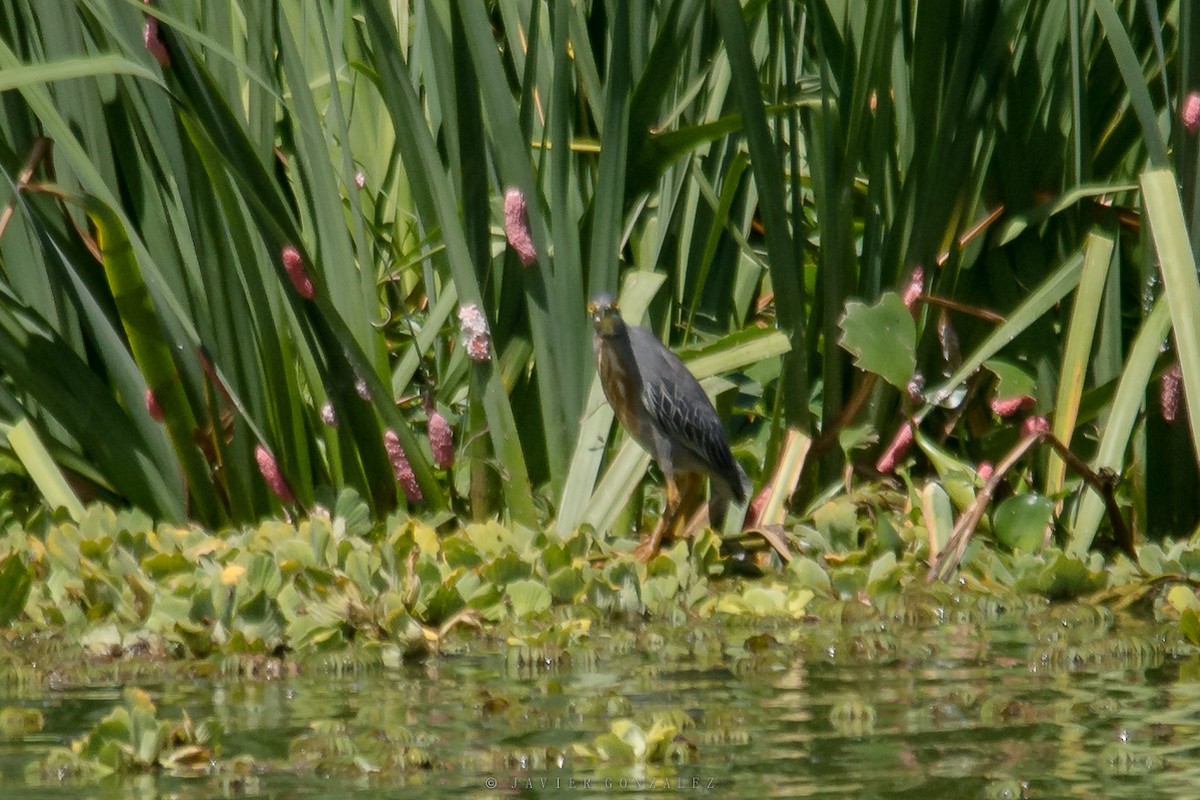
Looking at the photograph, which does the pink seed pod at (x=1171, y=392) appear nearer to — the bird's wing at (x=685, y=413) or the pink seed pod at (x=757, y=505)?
the pink seed pod at (x=757, y=505)

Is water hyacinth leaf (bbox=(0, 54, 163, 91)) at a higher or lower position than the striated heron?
higher

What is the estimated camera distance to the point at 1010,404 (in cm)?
455

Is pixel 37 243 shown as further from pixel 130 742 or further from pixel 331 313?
pixel 130 742

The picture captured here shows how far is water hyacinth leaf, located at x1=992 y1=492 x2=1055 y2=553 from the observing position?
13.6 feet

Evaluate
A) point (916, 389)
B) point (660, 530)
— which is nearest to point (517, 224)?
point (660, 530)

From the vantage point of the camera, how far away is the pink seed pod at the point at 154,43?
12.6ft

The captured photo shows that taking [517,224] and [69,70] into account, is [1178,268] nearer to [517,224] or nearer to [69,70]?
[517,224]

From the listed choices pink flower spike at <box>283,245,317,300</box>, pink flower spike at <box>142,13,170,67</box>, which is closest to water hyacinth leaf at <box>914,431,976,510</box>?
pink flower spike at <box>283,245,317,300</box>

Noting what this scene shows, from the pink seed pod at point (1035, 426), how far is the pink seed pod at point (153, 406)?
83.6 inches

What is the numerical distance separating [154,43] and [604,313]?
1.27 m

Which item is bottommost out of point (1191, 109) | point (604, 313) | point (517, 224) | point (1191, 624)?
point (1191, 624)

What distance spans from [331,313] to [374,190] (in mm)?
2049

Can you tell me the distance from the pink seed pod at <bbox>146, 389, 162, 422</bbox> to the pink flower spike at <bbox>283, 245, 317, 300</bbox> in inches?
18.9

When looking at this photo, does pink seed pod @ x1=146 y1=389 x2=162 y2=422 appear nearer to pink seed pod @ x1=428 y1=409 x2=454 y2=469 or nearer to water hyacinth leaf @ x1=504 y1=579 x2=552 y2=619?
pink seed pod @ x1=428 y1=409 x2=454 y2=469
